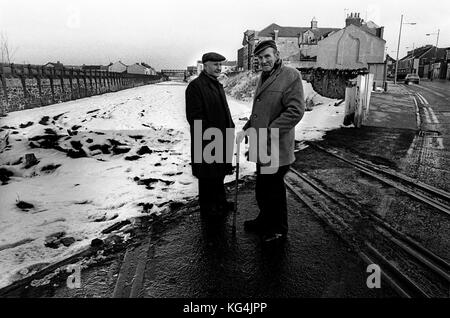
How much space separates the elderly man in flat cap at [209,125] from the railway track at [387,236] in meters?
1.55

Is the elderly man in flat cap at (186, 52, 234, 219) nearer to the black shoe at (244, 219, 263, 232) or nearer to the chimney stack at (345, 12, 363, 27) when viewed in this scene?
the black shoe at (244, 219, 263, 232)

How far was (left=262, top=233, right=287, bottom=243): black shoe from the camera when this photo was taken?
12.3 ft

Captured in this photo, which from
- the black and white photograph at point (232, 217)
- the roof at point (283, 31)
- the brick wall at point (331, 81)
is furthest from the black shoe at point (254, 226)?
the roof at point (283, 31)

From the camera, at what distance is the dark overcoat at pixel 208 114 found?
4.29 meters

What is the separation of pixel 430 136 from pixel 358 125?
238 cm

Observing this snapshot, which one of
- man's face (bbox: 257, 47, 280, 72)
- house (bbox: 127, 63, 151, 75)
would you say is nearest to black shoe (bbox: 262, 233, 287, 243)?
man's face (bbox: 257, 47, 280, 72)

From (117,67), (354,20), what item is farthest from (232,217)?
(117,67)

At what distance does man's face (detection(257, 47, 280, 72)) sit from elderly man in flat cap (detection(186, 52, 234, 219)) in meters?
0.87

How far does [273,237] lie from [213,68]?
2.51 meters

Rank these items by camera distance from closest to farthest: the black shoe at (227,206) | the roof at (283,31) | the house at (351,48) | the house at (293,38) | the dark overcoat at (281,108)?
the dark overcoat at (281,108)
the black shoe at (227,206)
the house at (351,48)
the house at (293,38)
the roof at (283,31)

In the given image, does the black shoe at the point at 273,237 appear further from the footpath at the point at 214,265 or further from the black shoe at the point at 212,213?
→ the black shoe at the point at 212,213

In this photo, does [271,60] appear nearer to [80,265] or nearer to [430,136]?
[80,265]

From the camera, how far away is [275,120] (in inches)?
134
